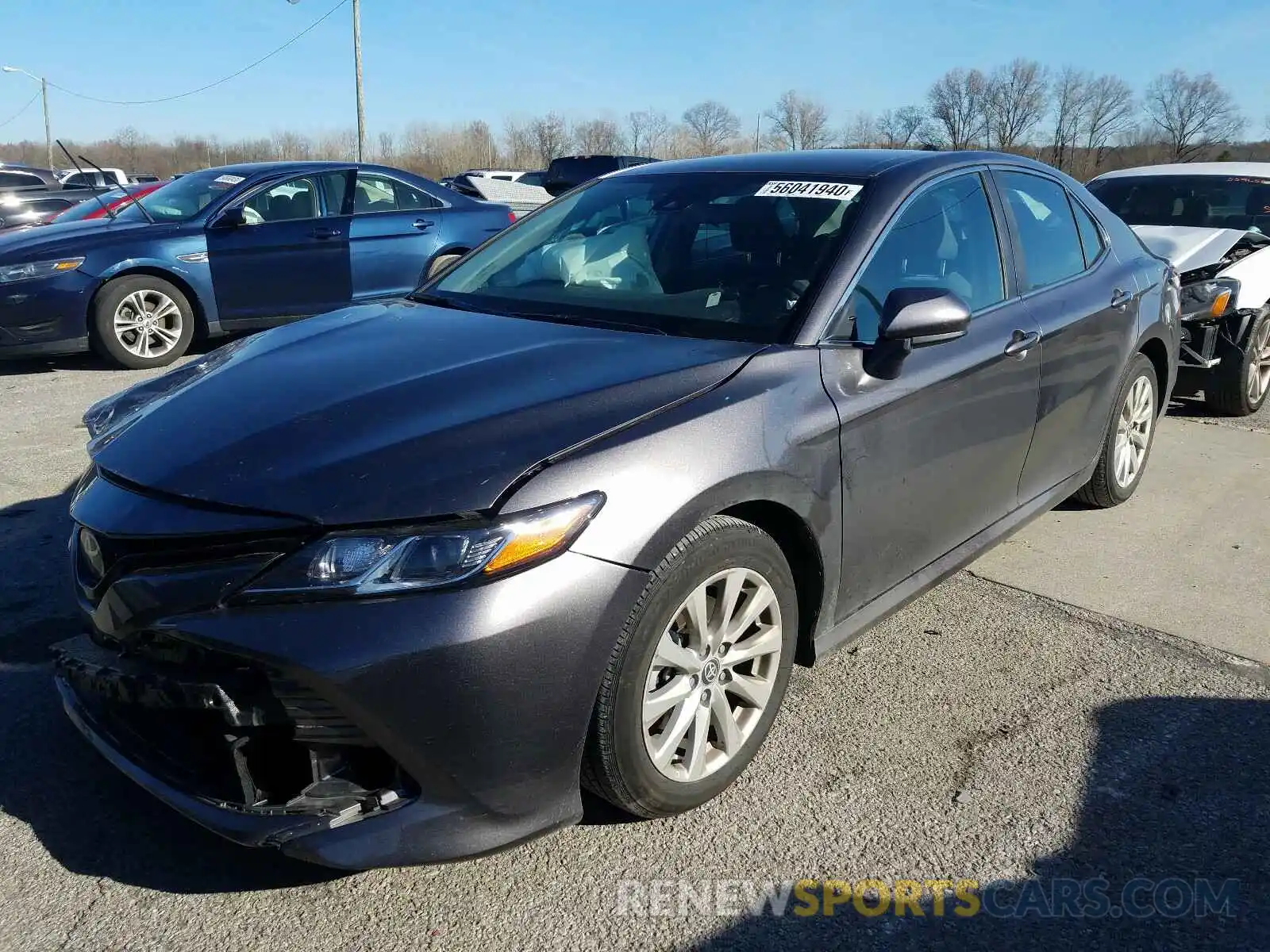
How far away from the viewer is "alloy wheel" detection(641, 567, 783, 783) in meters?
2.43

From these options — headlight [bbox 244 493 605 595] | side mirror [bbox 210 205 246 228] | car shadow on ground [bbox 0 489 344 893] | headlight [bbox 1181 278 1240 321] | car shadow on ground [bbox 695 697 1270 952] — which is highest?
side mirror [bbox 210 205 246 228]

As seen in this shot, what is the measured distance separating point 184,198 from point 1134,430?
285 inches

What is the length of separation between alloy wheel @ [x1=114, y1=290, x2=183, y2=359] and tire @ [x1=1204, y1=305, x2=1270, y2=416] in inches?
290

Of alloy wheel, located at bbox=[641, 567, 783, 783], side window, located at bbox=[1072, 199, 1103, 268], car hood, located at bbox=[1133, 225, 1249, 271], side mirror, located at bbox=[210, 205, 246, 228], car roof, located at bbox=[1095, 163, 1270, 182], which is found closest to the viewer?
alloy wheel, located at bbox=[641, 567, 783, 783]

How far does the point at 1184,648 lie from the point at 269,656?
301cm

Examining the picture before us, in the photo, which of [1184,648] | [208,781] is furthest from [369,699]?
[1184,648]

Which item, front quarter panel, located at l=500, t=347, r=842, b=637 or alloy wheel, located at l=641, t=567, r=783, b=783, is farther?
alloy wheel, located at l=641, t=567, r=783, b=783

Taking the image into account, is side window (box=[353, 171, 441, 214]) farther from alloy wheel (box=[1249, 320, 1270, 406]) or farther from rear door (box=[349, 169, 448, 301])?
alloy wheel (box=[1249, 320, 1270, 406])

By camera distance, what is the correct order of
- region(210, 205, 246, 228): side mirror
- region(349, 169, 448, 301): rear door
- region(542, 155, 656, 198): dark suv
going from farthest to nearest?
region(349, 169, 448, 301): rear door < region(210, 205, 246, 228): side mirror < region(542, 155, 656, 198): dark suv

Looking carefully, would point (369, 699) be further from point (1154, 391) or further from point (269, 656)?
point (1154, 391)

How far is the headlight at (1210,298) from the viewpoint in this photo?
245 inches

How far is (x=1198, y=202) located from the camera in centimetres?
781

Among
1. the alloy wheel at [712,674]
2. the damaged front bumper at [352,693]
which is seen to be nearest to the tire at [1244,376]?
the alloy wheel at [712,674]

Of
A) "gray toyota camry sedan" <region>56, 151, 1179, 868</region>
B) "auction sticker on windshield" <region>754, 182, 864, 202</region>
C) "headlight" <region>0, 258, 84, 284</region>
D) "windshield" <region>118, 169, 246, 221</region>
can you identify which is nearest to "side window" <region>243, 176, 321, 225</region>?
"windshield" <region>118, 169, 246, 221</region>
